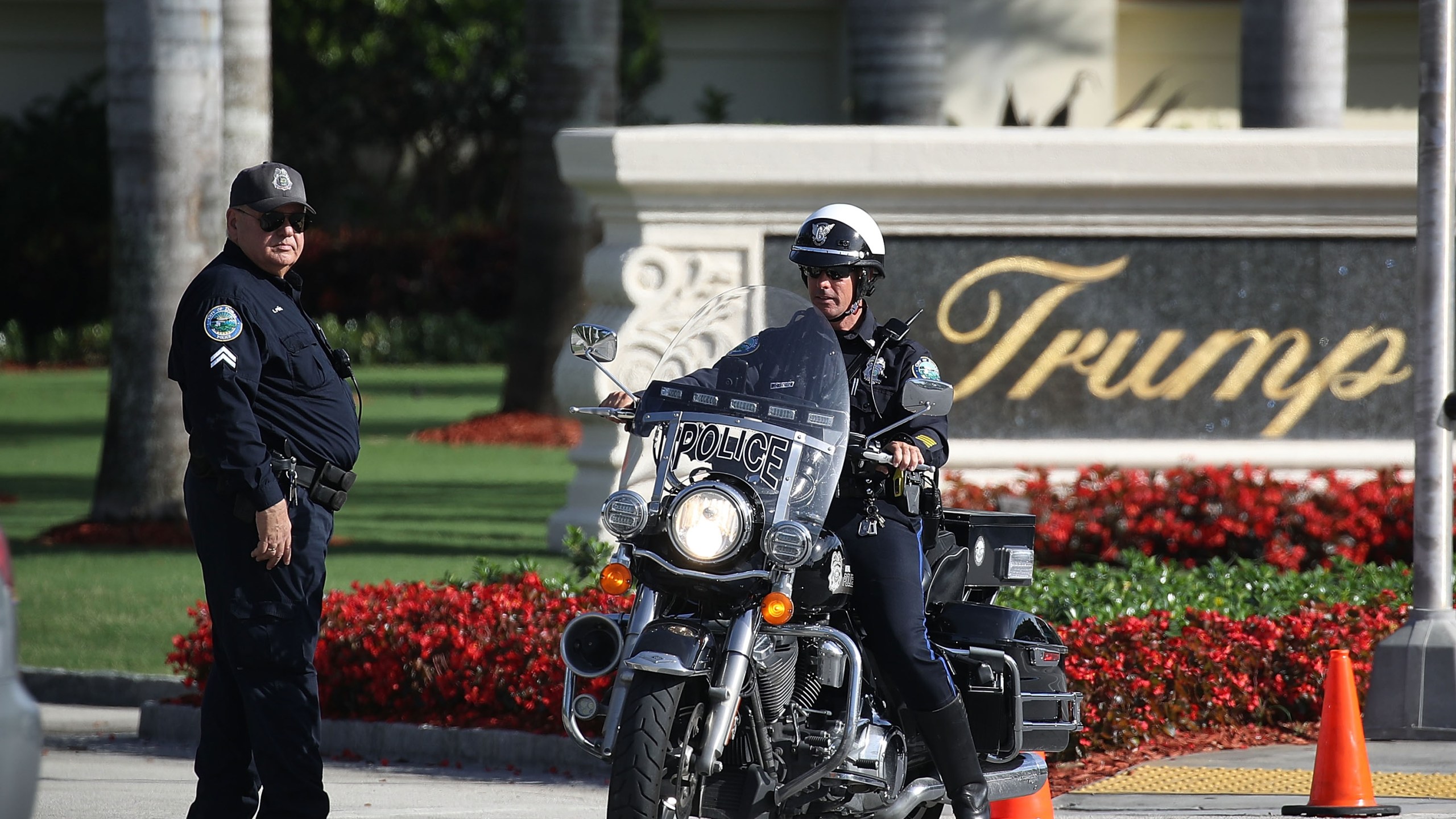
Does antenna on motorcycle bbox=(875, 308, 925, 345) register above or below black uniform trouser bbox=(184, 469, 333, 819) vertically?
above

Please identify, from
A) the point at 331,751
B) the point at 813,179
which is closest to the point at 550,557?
the point at 813,179

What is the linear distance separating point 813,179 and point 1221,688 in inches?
172

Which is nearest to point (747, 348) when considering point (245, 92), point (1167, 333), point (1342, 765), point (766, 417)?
point (766, 417)

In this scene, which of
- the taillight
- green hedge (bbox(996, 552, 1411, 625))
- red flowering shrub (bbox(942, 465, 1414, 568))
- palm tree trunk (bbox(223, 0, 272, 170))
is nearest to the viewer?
the taillight

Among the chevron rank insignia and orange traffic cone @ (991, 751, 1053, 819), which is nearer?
the chevron rank insignia

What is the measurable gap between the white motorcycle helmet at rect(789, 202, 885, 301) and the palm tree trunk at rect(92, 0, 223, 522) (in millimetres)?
7440

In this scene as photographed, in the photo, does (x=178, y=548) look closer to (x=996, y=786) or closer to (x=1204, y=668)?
(x=1204, y=668)

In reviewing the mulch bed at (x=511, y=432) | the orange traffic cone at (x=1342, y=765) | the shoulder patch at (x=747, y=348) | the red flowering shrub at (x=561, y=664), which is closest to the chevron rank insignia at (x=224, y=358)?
the shoulder patch at (x=747, y=348)

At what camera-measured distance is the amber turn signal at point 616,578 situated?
554 cm

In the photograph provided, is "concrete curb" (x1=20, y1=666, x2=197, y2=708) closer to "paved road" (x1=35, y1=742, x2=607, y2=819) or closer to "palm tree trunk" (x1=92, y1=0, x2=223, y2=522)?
"paved road" (x1=35, y1=742, x2=607, y2=819)

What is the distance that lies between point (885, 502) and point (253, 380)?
1.82m

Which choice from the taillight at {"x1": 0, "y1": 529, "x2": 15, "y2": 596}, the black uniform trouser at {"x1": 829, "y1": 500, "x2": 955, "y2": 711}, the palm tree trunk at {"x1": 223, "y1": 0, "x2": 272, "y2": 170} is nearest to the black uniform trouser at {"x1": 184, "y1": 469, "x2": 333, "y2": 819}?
the taillight at {"x1": 0, "y1": 529, "x2": 15, "y2": 596}

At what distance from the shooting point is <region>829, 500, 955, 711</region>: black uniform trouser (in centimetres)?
586

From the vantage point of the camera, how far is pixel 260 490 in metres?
5.67
